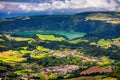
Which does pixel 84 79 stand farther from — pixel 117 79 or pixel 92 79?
pixel 117 79

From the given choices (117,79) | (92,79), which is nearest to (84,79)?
(92,79)
